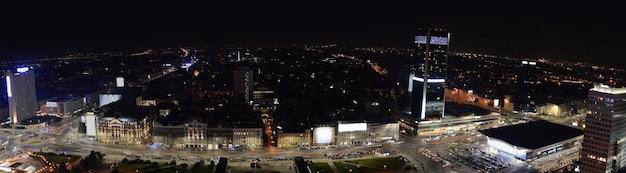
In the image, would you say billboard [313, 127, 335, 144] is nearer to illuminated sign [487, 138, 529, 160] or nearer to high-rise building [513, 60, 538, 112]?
illuminated sign [487, 138, 529, 160]

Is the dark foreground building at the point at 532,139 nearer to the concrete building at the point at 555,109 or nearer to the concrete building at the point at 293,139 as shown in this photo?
the concrete building at the point at 555,109

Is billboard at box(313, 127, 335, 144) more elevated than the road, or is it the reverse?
billboard at box(313, 127, 335, 144)

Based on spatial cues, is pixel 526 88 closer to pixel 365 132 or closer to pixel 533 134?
pixel 533 134

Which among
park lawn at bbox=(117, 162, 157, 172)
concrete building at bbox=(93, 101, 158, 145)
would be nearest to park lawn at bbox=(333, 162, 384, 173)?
park lawn at bbox=(117, 162, 157, 172)

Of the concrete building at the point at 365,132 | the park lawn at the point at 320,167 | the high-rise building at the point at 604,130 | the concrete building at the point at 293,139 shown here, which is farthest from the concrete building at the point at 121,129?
the high-rise building at the point at 604,130

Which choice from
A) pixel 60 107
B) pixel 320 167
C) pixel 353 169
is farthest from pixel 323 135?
pixel 60 107

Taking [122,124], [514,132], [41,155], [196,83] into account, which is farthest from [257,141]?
[196,83]

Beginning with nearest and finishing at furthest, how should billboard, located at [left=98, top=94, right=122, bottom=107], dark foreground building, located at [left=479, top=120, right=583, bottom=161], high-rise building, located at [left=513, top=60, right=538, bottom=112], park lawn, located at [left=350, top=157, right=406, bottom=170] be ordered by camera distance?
park lawn, located at [left=350, top=157, right=406, bottom=170] < dark foreground building, located at [left=479, top=120, right=583, bottom=161] < billboard, located at [left=98, top=94, right=122, bottom=107] < high-rise building, located at [left=513, top=60, right=538, bottom=112]
